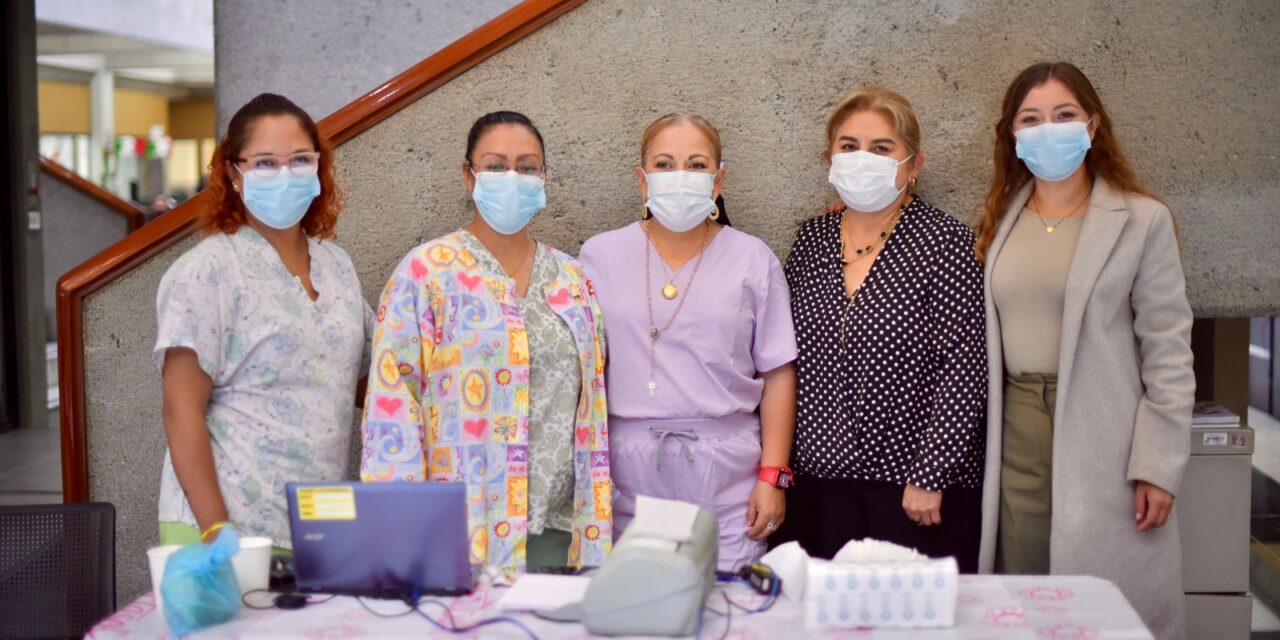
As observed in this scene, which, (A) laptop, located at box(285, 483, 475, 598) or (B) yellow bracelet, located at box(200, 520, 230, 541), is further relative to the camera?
(B) yellow bracelet, located at box(200, 520, 230, 541)

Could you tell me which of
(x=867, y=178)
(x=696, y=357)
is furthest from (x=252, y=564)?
(x=867, y=178)

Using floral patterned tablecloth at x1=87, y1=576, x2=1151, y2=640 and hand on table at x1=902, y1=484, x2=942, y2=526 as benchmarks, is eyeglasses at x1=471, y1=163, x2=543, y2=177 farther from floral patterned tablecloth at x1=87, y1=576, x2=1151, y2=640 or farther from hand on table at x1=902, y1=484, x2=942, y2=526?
hand on table at x1=902, y1=484, x2=942, y2=526

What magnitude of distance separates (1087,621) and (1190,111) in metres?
1.81

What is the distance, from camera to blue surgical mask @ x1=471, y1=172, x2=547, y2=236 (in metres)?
2.62

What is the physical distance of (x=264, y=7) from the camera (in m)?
5.00

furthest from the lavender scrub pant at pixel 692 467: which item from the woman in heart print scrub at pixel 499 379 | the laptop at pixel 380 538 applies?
the laptop at pixel 380 538

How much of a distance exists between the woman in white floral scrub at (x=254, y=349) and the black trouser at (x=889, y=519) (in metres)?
1.14

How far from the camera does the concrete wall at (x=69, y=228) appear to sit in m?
8.25

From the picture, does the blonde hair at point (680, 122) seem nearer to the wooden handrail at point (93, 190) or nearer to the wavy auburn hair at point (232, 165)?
the wavy auburn hair at point (232, 165)

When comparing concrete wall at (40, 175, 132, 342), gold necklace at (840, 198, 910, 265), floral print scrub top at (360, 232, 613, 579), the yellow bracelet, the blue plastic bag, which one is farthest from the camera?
concrete wall at (40, 175, 132, 342)

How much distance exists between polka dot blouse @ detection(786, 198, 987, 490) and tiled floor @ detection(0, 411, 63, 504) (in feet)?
12.0

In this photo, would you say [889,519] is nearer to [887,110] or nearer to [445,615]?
[887,110]

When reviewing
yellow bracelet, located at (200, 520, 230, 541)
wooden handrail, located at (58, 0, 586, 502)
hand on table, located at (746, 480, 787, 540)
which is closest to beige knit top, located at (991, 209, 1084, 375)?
hand on table, located at (746, 480, 787, 540)

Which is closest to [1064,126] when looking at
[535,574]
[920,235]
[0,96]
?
[920,235]
